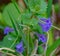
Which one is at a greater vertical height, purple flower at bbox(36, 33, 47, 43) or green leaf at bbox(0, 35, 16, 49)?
purple flower at bbox(36, 33, 47, 43)

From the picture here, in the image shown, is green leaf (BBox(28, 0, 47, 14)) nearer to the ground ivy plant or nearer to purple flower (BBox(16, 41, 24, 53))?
the ground ivy plant

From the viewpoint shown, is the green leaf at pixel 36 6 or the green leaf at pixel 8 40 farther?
the green leaf at pixel 8 40

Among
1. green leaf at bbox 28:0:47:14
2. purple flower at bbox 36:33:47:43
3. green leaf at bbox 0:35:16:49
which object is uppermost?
green leaf at bbox 28:0:47:14

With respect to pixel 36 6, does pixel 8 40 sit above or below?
below

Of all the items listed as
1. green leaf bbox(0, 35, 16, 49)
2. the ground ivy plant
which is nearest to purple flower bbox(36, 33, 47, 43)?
the ground ivy plant

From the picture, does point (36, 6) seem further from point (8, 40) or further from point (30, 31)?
point (8, 40)

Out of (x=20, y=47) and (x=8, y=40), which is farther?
(x=8, y=40)

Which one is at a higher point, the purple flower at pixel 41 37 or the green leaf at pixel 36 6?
the green leaf at pixel 36 6

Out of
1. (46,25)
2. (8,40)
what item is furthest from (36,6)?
(8,40)

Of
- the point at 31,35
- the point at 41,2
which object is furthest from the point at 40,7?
the point at 31,35

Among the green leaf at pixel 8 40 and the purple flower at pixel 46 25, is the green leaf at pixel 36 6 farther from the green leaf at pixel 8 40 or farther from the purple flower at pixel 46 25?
the green leaf at pixel 8 40

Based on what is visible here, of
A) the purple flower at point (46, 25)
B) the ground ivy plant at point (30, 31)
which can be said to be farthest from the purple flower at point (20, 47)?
the purple flower at point (46, 25)

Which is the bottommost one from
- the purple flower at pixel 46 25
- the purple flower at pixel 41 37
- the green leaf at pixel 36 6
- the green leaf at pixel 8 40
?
the green leaf at pixel 8 40
